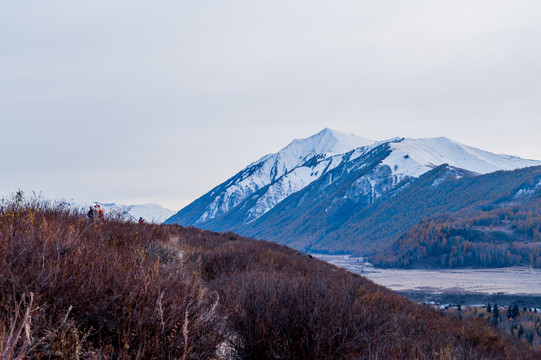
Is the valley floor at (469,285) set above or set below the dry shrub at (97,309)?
below

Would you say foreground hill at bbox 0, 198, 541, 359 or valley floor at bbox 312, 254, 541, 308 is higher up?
foreground hill at bbox 0, 198, 541, 359

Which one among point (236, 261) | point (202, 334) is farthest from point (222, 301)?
point (236, 261)

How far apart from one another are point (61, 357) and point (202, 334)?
4.14 feet

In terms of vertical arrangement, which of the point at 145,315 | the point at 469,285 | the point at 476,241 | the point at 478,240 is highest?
the point at 145,315

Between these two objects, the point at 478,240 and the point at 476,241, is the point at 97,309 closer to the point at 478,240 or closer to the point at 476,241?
the point at 476,241

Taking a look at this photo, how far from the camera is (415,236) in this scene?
15988 cm

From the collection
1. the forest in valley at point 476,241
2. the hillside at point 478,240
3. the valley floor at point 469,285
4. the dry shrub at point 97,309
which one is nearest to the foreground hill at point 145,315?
the dry shrub at point 97,309

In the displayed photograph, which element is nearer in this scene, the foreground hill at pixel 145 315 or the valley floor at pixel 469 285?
the foreground hill at pixel 145 315

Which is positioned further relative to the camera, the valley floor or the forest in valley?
the forest in valley

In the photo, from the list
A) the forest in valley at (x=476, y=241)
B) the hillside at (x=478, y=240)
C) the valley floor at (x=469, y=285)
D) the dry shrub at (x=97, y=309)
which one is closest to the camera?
the dry shrub at (x=97, y=309)

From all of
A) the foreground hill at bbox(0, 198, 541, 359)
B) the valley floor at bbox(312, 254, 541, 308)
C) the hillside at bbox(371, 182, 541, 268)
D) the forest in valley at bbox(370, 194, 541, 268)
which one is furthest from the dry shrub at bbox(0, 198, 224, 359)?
the hillside at bbox(371, 182, 541, 268)

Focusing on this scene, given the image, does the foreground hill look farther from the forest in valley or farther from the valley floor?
the forest in valley

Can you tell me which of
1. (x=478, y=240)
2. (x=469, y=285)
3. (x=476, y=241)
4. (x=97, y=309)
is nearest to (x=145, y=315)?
(x=97, y=309)

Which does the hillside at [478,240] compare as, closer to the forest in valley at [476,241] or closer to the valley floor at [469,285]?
the forest in valley at [476,241]
